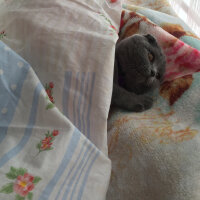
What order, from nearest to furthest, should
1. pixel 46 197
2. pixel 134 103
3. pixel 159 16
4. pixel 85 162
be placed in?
pixel 46 197
pixel 85 162
pixel 134 103
pixel 159 16

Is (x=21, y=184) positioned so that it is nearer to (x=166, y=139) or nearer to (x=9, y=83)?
(x=9, y=83)

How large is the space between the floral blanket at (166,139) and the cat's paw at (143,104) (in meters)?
0.02

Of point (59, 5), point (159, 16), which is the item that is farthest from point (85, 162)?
point (159, 16)

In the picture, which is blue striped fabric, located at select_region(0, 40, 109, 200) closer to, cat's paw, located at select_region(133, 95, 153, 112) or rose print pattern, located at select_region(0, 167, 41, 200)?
rose print pattern, located at select_region(0, 167, 41, 200)

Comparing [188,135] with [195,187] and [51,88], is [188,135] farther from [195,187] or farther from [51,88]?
[51,88]

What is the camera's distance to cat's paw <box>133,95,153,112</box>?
64cm

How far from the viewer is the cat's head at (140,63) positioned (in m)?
0.66

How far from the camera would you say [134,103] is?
2.10 ft

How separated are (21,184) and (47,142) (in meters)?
0.10

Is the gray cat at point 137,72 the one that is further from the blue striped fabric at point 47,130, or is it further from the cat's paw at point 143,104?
the blue striped fabric at point 47,130

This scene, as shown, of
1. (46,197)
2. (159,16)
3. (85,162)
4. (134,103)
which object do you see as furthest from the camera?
(159,16)

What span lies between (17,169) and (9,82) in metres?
0.20

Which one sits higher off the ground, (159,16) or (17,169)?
(159,16)

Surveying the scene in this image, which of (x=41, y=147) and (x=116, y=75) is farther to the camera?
(x=116, y=75)
